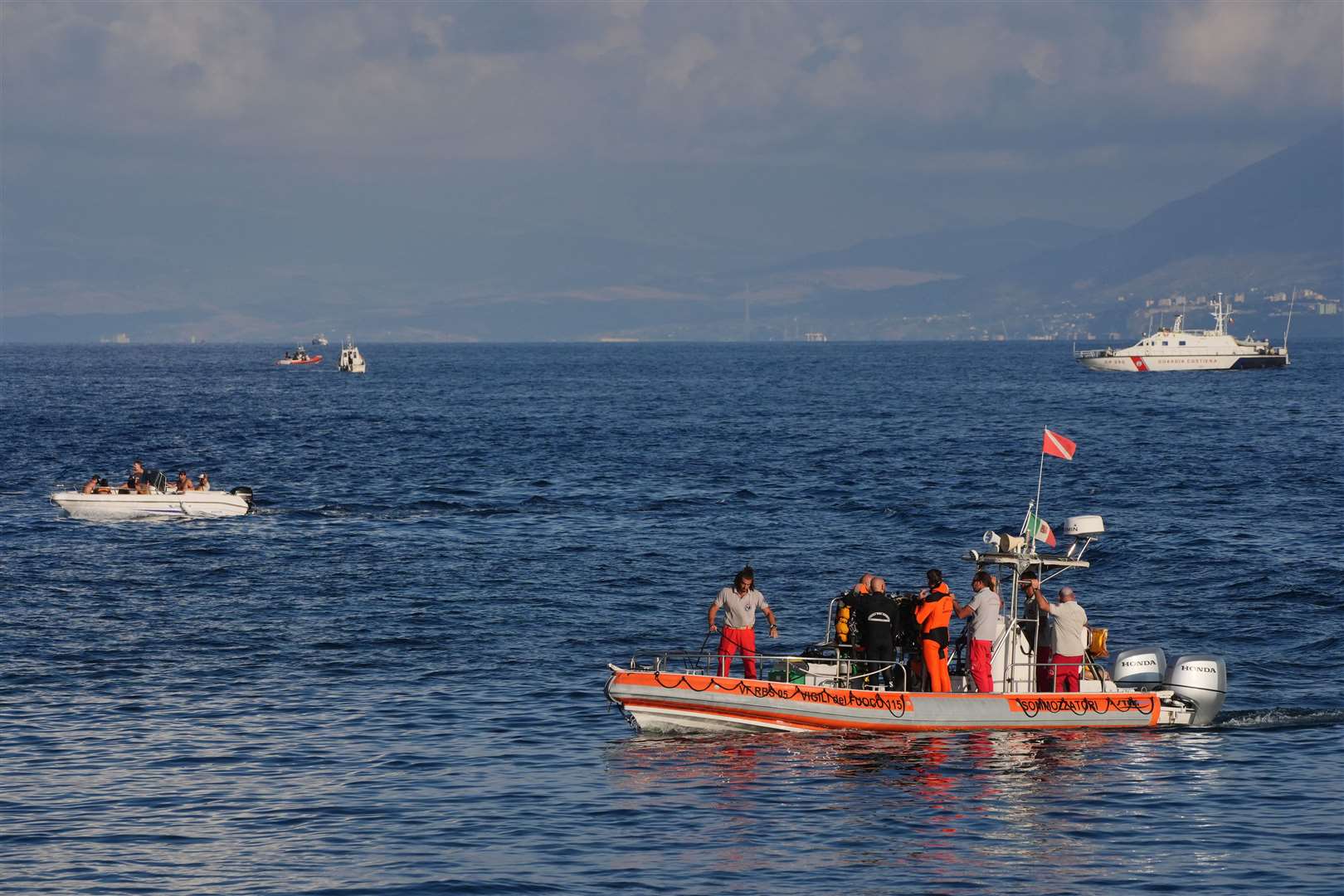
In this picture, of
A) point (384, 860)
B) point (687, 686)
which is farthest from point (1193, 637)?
point (384, 860)

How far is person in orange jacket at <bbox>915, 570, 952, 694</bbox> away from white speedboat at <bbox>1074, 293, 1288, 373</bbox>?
152m

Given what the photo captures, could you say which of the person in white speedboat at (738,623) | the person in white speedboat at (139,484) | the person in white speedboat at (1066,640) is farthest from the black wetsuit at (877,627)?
the person in white speedboat at (139,484)

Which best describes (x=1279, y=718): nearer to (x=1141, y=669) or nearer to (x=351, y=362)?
(x=1141, y=669)

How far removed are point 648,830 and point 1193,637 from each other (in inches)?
676

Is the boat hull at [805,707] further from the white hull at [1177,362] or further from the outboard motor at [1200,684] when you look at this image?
the white hull at [1177,362]

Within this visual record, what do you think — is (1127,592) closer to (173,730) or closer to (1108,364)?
(173,730)

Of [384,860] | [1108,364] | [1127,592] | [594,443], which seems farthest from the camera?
[1108,364]

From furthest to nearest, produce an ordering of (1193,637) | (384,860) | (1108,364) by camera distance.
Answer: (1108,364) < (1193,637) < (384,860)

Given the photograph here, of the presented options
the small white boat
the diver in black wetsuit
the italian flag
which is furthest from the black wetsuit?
the small white boat

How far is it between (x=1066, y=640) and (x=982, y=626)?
4.97 ft

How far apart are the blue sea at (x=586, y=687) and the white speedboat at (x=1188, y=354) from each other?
327 feet

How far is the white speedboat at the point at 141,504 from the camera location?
5156 centimetres

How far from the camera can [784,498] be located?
5866 cm

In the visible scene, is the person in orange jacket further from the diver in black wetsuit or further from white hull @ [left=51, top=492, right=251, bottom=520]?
white hull @ [left=51, top=492, right=251, bottom=520]
